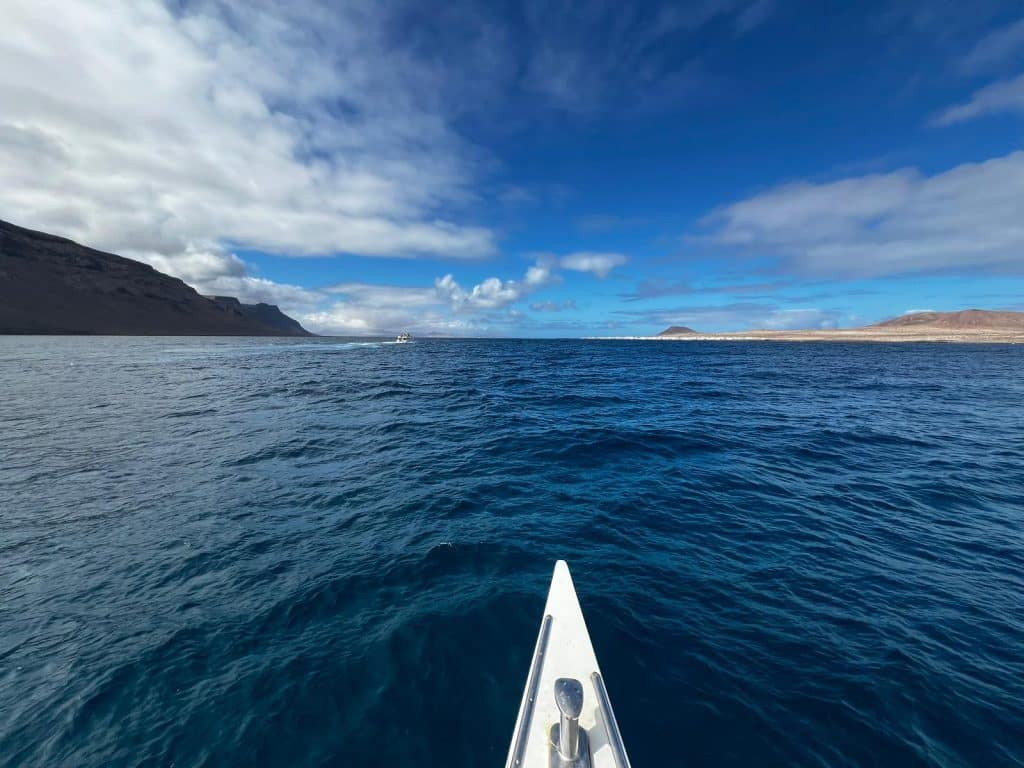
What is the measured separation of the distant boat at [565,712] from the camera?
427 cm

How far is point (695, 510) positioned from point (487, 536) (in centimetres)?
661

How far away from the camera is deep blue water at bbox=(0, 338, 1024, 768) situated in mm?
5477

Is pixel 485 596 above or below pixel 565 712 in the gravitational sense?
below

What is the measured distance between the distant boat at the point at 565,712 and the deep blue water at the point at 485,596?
0.93 meters

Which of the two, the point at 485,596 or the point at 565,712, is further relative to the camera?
the point at 485,596

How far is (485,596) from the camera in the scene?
8.05m

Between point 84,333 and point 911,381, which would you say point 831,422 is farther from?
point 84,333

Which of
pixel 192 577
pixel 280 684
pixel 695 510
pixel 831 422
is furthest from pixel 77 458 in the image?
pixel 831 422

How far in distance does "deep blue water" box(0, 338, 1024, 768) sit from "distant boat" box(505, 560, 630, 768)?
93 centimetres

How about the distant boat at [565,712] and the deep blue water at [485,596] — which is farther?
the deep blue water at [485,596]

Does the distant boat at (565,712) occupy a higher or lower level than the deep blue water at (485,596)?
higher

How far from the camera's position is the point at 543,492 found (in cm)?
1321

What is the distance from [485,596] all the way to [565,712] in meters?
4.16

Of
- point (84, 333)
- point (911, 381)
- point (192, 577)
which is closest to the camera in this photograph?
point (192, 577)
